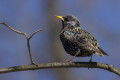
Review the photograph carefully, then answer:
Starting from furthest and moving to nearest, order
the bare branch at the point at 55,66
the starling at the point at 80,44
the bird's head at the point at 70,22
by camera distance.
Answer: the bird's head at the point at 70,22, the starling at the point at 80,44, the bare branch at the point at 55,66

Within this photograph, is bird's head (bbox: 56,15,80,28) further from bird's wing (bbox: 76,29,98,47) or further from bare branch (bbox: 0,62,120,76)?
bare branch (bbox: 0,62,120,76)

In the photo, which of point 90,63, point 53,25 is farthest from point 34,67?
point 53,25

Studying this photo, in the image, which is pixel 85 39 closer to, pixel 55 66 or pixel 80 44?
pixel 80 44

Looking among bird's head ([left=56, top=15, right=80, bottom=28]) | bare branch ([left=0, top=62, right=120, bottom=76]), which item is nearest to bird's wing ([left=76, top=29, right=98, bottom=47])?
bare branch ([left=0, top=62, right=120, bottom=76])

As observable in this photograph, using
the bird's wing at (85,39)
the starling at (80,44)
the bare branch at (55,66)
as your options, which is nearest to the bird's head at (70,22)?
the starling at (80,44)

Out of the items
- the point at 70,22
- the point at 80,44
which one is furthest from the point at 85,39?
the point at 70,22

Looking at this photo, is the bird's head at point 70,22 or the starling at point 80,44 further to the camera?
the bird's head at point 70,22

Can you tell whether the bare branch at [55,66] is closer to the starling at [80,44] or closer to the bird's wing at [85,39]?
the starling at [80,44]

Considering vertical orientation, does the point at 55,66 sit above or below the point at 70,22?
below

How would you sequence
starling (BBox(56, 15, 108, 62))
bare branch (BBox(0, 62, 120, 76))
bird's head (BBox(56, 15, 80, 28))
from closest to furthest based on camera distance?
1. bare branch (BBox(0, 62, 120, 76))
2. starling (BBox(56, 15, 108, 62))
3. bird's head (BBox(56, 15, 80, 28))

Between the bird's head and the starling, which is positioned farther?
the bird's head

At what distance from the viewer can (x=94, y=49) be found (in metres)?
6.62

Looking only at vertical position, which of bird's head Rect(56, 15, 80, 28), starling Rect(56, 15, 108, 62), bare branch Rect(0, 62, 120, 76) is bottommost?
bare branch Rect(0, 62, 120, 76)

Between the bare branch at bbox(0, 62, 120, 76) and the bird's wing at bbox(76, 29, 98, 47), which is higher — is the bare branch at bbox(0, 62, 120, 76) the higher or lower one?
the lower one
